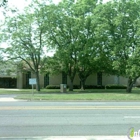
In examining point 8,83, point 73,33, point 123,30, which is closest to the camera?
point 123,30

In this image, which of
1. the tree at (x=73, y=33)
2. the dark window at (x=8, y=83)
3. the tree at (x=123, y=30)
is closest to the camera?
the tree at (x=123, y=30)

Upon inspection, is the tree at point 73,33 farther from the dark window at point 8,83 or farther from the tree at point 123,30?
the dark window at point 8,83

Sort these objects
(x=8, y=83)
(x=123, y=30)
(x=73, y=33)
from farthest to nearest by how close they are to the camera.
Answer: (x=8, y=83), (x=73, y=33), (x=123, y=30)

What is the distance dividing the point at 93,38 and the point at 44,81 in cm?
2043

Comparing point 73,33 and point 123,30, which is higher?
point 73,33

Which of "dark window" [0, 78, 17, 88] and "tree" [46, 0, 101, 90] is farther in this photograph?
"dark window" [0, 78, 17, 88]

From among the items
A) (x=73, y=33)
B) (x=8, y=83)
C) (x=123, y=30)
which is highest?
(x=73, y=33)

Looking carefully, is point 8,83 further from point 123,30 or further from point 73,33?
point 123,30

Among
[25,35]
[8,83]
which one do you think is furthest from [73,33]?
[8,83]

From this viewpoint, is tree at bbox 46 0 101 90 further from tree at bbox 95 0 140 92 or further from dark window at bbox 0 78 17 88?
dark window at bbox 0 78 17 88

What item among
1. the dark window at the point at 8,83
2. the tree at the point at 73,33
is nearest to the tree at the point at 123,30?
the tree at the point at 73,33

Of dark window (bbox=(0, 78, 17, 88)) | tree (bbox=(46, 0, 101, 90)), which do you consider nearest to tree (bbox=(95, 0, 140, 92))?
tree (bbox=(46, 0, 101, 90))

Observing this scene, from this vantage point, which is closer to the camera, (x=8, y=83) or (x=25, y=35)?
(x=25, y=35)

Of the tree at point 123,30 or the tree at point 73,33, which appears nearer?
the tree at point 123,30
